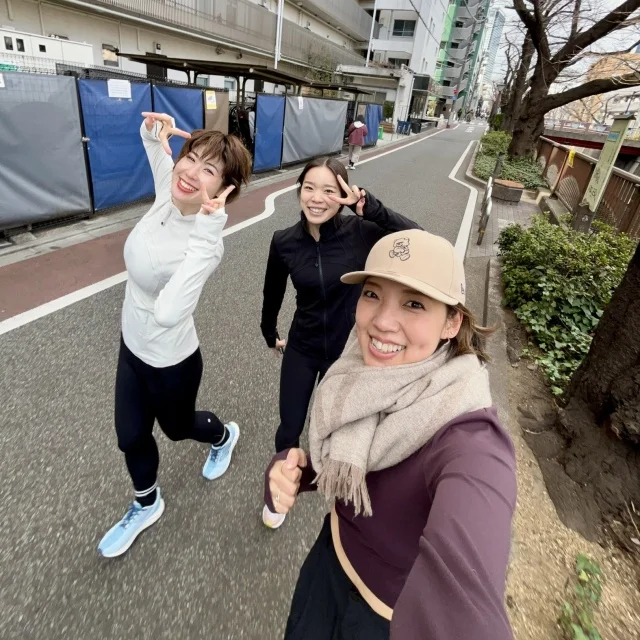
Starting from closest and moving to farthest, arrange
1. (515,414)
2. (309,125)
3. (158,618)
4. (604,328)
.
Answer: (158,618), (604,328), (515,414), (309,125)

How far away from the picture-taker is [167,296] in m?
1.63

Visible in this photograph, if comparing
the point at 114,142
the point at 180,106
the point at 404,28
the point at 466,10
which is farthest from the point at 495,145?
the point at 466,10

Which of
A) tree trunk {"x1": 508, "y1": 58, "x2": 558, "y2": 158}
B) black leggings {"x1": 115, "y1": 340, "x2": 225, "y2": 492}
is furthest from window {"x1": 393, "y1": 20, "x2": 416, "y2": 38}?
black leggings {"x1": 115, "y1": 340, "x2": 225, "y2": 492}

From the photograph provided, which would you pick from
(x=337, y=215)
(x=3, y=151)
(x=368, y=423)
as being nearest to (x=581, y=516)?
(x=368, y=423)

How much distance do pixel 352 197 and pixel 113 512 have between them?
2215 mm

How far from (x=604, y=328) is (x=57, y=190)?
6887 millimetres

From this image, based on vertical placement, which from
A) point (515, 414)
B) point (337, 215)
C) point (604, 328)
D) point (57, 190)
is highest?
point (337, 215)

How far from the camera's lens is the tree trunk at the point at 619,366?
7.79 ft

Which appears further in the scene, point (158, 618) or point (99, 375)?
point (99, 375)

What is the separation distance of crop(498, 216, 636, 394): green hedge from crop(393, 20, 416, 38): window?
48.7 metres

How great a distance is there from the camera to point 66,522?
225 centimetres

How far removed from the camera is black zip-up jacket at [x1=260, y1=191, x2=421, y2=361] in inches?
87.5

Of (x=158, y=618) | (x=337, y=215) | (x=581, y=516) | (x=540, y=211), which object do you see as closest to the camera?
(x=158, y=618)

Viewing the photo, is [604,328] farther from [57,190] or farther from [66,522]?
[57,190]
